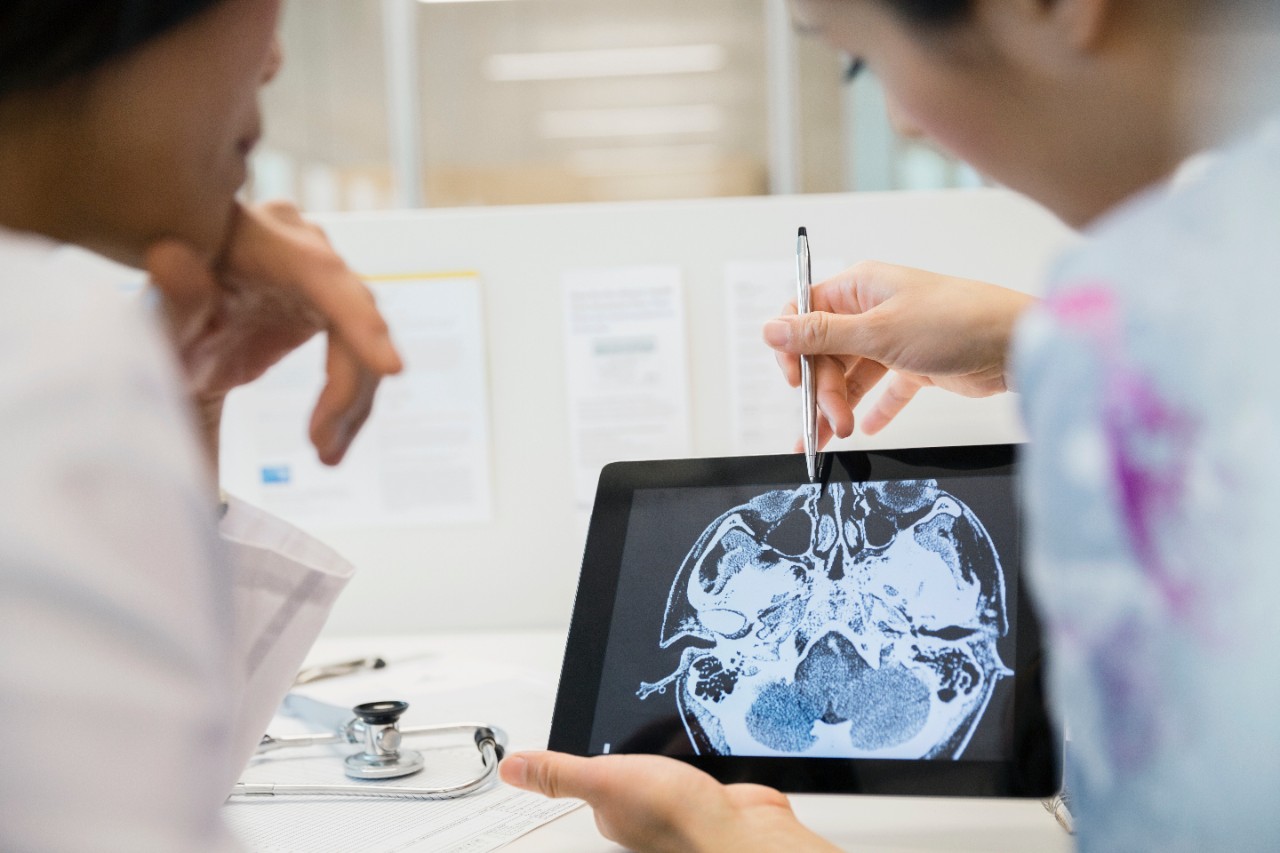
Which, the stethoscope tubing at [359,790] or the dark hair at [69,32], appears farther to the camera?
the stethoscope tubing at [359,790]

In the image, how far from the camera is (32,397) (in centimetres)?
32

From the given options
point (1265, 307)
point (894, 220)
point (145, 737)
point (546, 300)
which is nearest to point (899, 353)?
point (894, 220)

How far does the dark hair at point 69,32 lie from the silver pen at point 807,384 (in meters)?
0.48

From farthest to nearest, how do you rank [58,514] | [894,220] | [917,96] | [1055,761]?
[894,220] < [1055,761] < [917,96] < [58,514]

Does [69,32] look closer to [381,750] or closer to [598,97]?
[381,750]

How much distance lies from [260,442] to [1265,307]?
1039mm

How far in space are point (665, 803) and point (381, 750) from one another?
28 centimetres

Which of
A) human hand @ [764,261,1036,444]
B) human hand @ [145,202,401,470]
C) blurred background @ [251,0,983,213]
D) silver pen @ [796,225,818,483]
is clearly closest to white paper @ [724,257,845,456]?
human hand @ [764,261,1036,444]

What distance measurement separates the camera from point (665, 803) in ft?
1.96

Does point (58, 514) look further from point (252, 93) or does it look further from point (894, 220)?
point (894, 220)

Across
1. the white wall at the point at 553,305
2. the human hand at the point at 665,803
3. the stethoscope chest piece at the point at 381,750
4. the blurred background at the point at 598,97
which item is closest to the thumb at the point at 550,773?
the human hand at the point at 665,803

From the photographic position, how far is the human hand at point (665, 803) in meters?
0.57

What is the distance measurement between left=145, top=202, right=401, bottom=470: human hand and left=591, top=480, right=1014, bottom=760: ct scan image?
298 mm

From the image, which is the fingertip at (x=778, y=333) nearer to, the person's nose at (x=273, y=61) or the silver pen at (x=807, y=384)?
the silver pen at (x=807, y=384)
